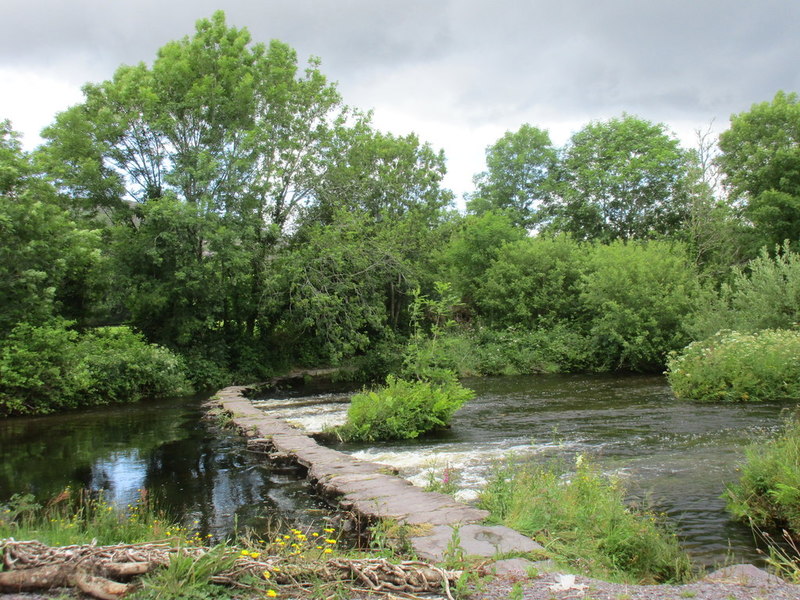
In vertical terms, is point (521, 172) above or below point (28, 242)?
above

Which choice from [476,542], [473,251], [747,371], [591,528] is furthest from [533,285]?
[476,542]

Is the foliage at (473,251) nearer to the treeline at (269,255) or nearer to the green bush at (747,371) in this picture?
the treeline at (269,255)

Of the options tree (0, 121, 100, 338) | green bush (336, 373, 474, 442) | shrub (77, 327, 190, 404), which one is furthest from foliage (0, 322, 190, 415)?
green bush (336, 373, 474, 442)

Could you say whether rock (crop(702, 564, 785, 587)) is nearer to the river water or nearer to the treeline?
the river water

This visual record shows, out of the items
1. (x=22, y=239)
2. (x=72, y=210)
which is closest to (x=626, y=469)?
(x=22, y=239)

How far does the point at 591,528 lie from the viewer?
4648mm

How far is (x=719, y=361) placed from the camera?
13703 millimetres

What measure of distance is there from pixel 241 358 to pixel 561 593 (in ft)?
66.2

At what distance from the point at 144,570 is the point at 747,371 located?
44.1 feet

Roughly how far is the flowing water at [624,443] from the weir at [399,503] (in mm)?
694

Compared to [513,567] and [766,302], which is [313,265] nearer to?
[766,302]

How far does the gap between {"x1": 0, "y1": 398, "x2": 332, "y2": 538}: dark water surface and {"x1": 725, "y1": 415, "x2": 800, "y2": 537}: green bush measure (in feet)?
13.5

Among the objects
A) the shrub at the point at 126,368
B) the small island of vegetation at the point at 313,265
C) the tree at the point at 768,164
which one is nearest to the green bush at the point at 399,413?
the small island of vegetation at the point at 313,265

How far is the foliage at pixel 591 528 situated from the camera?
420cm
